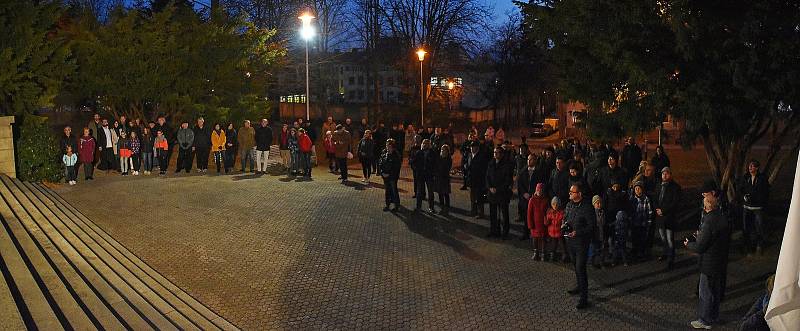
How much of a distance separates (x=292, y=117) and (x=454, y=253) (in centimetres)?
3745

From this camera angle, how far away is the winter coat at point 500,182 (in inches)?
501

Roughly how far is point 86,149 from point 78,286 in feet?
36.9

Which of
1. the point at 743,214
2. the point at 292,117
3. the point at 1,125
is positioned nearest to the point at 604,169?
the point at 743,214

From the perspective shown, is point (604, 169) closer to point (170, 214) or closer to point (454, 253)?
point (454, 253)

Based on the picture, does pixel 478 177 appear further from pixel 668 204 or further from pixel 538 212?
pixel 668 204

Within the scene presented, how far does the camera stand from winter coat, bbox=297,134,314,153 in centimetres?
2072

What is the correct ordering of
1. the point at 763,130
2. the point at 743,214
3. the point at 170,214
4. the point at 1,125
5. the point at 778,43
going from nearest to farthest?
1. the point at 778,43
2. the point at 743,214
3. the point at 763,130
4. the point at 170,214
5. the point at 1,125

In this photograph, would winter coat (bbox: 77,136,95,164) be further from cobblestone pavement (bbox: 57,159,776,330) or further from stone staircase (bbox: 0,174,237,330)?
stone staircase (bbox: 0,174,237,330)

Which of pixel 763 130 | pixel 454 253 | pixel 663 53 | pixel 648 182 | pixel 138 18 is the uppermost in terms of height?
pixel 138 18

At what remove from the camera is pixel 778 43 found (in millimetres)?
10016

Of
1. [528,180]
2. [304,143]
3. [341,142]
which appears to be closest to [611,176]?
[528,180]

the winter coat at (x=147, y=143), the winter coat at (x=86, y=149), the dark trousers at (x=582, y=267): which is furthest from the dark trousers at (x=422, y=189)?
the winter coat at (x=86, y=149)

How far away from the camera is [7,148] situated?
17375 millimetres

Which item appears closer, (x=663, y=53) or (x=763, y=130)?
(x=663, y=53)
